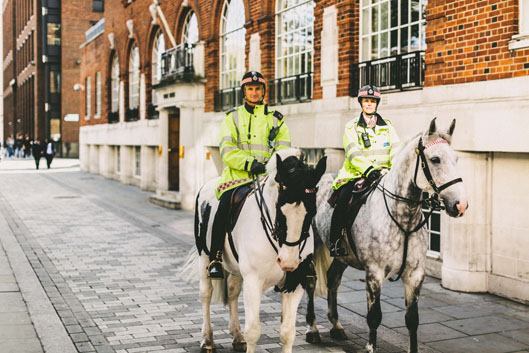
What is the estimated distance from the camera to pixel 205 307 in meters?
6.34

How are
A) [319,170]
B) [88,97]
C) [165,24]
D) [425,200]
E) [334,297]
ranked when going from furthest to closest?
[88,97]
[165,24]
[334,297]
[425,200]
[319,170]

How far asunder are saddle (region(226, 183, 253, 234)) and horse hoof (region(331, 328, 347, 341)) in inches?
74.6

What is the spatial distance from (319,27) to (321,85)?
125 centimetres

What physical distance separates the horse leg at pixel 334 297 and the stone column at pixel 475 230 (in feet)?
9.01

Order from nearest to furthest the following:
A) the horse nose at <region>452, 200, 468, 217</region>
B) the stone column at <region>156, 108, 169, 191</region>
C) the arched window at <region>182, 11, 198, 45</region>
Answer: the horse nose at <region>452, 200, 468, 217</region>, the arched window at <region>182, 11, 198, 45</region>, the stone column at <region>156, 108, 169, 191</region>

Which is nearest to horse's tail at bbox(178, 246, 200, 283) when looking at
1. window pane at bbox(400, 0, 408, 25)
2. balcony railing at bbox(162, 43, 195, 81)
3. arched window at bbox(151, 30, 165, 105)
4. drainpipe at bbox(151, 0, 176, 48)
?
window pane at bbox(400, 0, 408, 25)

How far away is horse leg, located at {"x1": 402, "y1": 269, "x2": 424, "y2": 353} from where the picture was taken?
579 centimetres

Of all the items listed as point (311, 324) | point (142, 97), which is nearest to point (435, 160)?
point (311, 324)

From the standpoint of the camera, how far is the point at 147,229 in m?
14.5

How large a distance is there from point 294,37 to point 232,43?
344 centimetres

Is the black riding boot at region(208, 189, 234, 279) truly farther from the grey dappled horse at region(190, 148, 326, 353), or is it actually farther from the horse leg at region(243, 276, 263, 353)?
the horse leg at region(243, 276, 263, 353)

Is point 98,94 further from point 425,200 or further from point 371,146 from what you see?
point 425,200

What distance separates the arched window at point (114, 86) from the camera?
29125 millimetres

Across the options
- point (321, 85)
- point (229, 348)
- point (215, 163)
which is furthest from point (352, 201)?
point (215, 163)
